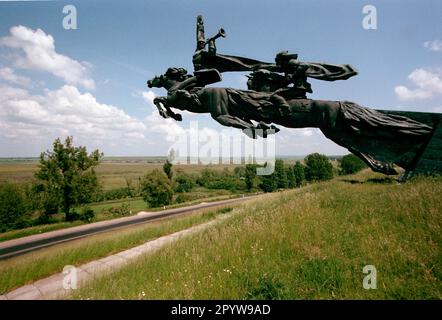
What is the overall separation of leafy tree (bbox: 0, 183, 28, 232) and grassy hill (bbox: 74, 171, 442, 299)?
155 ft

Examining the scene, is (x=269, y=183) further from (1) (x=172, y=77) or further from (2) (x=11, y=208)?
(1) (x=172, y=77)

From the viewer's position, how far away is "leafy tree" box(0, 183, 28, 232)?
137 feet

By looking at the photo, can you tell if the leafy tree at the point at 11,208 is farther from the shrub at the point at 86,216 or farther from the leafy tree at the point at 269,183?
the leafy tree at the point at 269,183

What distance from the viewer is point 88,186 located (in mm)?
44375

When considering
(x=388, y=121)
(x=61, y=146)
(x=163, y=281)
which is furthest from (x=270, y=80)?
(x=61, y=146)

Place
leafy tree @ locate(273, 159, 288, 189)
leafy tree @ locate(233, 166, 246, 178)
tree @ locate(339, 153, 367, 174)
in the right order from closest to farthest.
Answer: tree @ locate(339, 153, 367, 174)
leafy tree @ locate(273, 159, 288, 189)
leafy tree @ locate(233, 166, 246, 178)

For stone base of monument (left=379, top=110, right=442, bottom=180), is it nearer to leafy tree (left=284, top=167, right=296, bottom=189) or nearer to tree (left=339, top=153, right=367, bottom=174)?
tree (left=339, top=153, right=367, bottom=174)

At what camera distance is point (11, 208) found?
42.7 m

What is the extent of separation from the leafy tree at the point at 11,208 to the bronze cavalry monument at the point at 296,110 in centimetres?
4500

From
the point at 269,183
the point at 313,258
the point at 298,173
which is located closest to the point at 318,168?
the point at 298,173

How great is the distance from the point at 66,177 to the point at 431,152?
4869 centimetres

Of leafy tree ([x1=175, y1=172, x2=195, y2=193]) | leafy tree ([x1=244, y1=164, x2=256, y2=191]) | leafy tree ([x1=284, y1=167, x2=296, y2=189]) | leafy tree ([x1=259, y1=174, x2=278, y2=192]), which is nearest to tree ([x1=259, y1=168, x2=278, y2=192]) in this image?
leafy tree ([x1=259, y1=174, x2=278, y2=192])

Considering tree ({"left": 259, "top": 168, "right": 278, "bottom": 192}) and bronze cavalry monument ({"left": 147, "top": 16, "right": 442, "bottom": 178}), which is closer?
bronze cavalry monument ({"left": 147, "top": 16, "right": 442, "bottom": 178})

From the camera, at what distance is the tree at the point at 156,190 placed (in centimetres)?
6588
